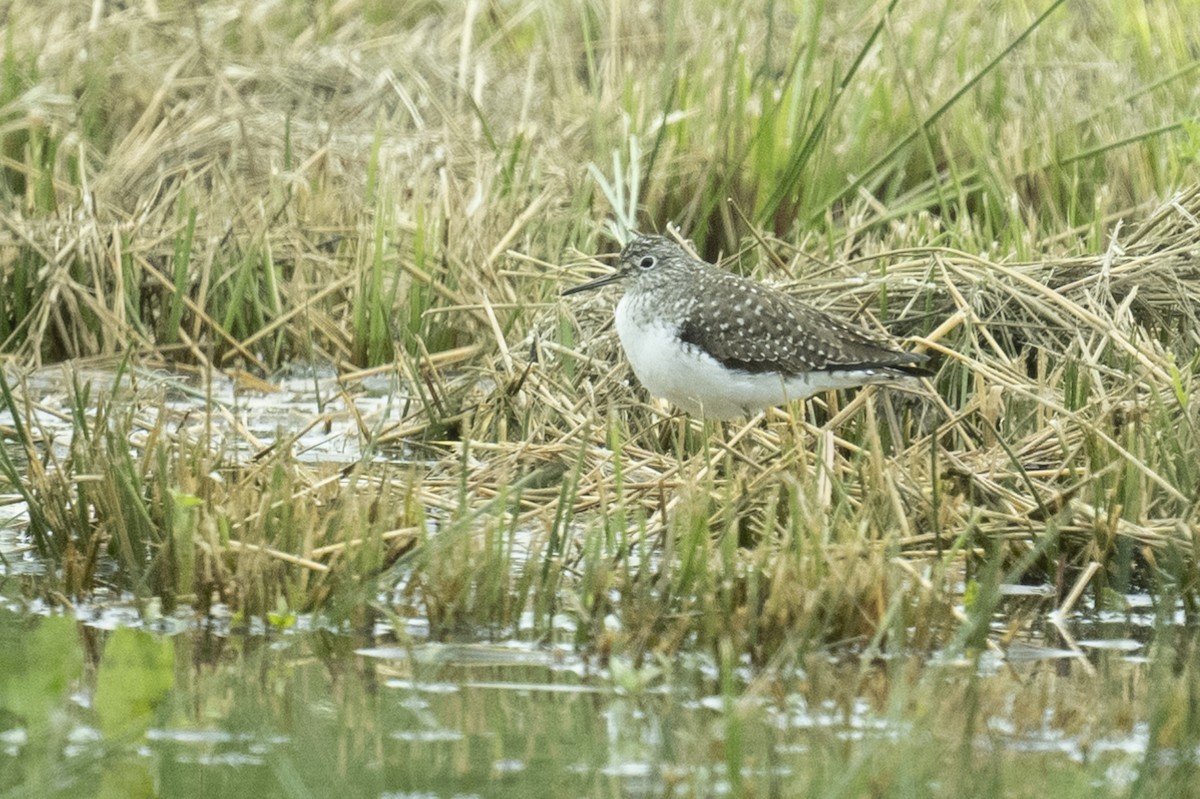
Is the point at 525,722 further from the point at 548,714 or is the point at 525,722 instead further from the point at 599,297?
the point at 599,297

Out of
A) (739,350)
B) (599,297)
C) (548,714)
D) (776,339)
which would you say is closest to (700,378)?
(739,350)

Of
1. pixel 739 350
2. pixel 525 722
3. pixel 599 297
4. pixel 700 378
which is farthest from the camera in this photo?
pixel 599 297

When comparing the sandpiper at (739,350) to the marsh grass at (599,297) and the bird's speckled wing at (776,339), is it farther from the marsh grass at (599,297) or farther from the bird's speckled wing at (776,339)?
the marsh grass at (599,297)

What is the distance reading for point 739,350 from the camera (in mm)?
5922

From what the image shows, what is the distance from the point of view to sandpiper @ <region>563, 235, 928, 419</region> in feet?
19.2

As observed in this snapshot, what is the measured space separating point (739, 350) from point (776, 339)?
0.13 m

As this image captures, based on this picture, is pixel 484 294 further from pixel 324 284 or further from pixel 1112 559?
pixel 1112 559

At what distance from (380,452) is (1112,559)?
2.71 meters

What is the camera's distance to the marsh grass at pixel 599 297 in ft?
15.3

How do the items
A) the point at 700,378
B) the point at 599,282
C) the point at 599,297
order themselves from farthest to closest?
1. the point at 599,297
2. the point at 599,282
3. the point at 700,378

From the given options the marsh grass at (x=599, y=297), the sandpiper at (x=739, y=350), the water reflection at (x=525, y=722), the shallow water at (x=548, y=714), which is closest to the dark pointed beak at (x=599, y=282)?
the marsh grass at (x=599, y=297)

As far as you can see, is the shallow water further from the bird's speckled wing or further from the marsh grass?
the bird's speckled wing

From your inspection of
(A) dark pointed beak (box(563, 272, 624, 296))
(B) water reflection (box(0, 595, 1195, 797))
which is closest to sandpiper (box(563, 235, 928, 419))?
(A) dark pointed beak (box(563, 272, 624, 296))

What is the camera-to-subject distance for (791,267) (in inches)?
287
